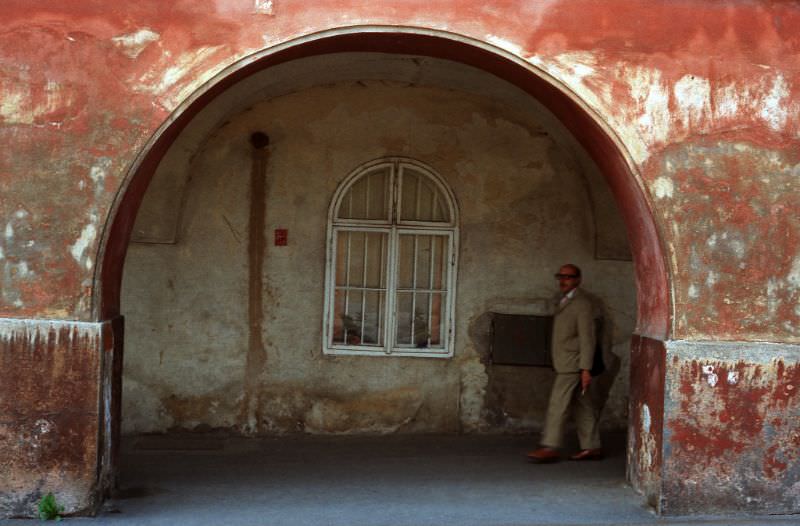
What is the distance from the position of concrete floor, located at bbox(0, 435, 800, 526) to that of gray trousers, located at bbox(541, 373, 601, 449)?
8.6 inches

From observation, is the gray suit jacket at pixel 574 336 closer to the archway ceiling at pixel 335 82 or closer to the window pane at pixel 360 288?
the archway ceiling at pixel 335 82

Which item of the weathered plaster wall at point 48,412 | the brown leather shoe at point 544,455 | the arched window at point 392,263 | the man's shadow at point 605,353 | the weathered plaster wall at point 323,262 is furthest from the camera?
the man's shadow at point 605,353

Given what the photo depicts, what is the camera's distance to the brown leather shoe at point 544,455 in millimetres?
8438

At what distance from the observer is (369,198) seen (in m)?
9.50

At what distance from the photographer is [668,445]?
6.66 metres

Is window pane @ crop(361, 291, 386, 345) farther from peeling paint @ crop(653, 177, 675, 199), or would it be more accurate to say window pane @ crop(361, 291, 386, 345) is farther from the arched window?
peeling paint @ crop(653, 177, 675, 199)

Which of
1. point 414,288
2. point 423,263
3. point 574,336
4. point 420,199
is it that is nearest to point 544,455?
point 574,336

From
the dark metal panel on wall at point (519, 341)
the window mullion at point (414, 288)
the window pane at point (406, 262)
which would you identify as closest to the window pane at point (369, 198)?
the window pane at point (406, 262)

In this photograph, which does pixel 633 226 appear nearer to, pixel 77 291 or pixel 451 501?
pixel 451 501

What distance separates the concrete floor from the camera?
6664 mm

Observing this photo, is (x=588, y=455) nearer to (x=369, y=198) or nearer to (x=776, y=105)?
(x=369, y=198)

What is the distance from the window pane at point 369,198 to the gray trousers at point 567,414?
2321 millimetres

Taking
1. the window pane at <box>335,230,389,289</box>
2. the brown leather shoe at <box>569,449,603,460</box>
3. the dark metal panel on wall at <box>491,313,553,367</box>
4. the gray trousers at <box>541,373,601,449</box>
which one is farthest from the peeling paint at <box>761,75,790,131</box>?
the window pane at <box>335,230,389,289</box>

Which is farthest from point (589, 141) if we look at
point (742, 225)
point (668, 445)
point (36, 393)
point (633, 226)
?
point (36, 393)
